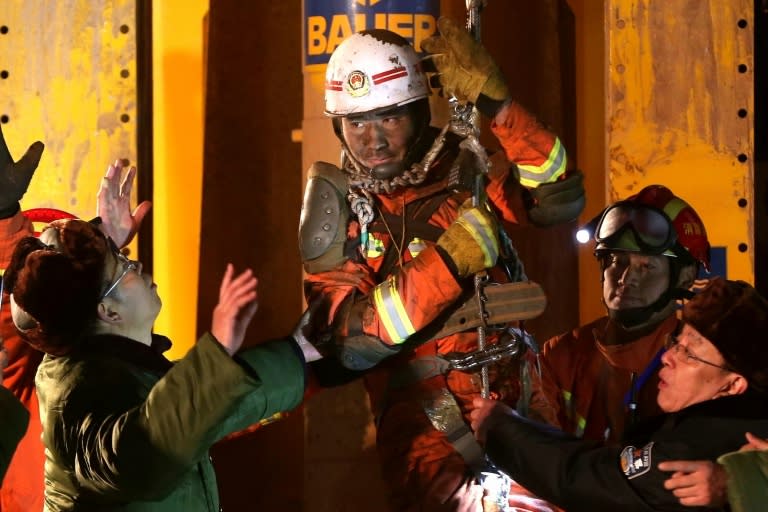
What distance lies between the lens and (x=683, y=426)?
3.91 m

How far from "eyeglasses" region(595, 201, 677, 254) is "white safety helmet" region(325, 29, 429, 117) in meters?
0.83

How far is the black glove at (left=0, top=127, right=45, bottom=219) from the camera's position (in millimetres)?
5180

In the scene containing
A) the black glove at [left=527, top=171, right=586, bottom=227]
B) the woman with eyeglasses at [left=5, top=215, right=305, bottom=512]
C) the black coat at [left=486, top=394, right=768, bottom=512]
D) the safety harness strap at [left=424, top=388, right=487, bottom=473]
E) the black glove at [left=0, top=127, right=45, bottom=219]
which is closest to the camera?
the woman with eyeglasses at [left=5, top=215, right=305, bottom=512]

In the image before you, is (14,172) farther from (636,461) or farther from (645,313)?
(636,461)

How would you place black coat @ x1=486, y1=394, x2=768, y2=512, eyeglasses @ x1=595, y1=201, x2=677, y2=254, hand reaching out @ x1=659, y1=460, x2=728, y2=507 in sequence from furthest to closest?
1. eyeglasses @ x1=595, y1=201, x2=677, y2=254
2. black coat @ x1=486, y1=394, x2=768, y2=512
3. hand reaching out @ x1=659, y1=460, x2=728, y2=507

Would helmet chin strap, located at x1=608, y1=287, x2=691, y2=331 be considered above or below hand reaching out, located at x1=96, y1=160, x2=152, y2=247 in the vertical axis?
below

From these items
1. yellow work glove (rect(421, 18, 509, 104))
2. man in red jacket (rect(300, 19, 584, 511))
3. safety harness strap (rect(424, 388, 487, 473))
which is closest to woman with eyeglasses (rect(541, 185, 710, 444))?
man in red jacket (rect(300, 19, 584, 511))

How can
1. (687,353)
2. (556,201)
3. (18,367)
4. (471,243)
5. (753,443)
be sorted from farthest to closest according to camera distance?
(18,367), (556,201), (471,243), (687,353), (753,443)

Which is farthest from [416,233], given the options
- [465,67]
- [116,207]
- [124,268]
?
[124,268]

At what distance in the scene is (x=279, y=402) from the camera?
4055 mm

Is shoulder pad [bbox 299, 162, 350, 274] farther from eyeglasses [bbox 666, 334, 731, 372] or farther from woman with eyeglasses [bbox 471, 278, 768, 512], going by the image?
eyeglasses [bbox 666, 334, 731, 372]

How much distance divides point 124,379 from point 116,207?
3.48 feet

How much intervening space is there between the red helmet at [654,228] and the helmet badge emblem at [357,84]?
40.6 inches

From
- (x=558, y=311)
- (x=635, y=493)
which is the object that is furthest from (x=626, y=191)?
(x=635, y=493)
